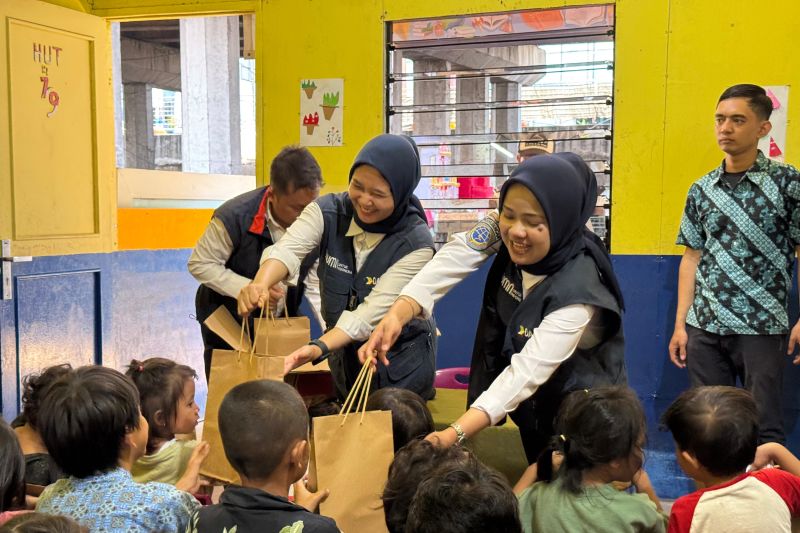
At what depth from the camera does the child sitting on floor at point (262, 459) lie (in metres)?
1.56

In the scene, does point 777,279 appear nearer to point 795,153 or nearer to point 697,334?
point 697,334

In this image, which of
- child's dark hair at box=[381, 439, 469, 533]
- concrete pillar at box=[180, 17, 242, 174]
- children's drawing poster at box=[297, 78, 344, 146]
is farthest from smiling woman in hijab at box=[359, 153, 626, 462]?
concrete pillar at box=[180, 17, 242, 174]

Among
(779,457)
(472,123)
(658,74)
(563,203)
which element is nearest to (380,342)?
(563,203)

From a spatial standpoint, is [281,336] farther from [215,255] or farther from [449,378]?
[449,378]

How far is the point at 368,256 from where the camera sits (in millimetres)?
2672

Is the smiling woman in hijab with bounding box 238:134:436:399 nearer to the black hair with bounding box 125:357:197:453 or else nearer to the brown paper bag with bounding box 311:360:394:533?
the black hair with bounding box 125:357:197:453

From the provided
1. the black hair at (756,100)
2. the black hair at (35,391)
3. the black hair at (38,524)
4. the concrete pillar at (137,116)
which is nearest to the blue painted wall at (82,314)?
the black hair at (35,391)

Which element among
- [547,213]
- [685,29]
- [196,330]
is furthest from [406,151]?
[196,330]

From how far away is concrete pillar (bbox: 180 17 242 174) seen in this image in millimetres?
10750

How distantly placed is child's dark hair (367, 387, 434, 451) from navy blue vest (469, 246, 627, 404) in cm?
25

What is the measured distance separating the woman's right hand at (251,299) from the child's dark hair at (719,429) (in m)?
1.16

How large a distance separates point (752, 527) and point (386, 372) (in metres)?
1.16

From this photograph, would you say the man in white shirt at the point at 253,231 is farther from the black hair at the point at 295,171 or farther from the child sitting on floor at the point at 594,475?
the child sitting on floor at the point at 594,475

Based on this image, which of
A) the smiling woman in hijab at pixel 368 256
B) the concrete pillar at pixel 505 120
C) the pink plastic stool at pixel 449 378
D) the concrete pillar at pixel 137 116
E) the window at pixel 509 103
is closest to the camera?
the smiling woman in hijab at pixel 368 256
